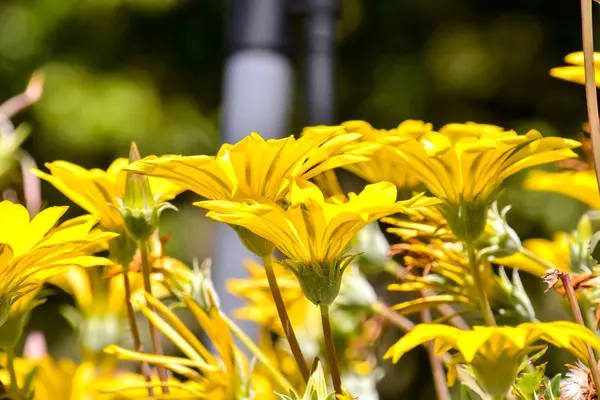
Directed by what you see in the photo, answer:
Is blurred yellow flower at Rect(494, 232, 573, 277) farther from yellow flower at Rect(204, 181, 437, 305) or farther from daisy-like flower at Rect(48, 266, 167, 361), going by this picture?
daisy-like flower at Rect(48, 266, 167, 361)

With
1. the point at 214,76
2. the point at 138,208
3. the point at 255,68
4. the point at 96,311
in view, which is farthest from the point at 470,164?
the point at 214,76

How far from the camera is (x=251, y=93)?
31.6 inches

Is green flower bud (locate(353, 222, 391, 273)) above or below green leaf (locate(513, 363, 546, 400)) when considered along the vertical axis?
above

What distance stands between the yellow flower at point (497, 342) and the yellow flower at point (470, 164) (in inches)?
2.4

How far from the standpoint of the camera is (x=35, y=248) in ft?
0.91

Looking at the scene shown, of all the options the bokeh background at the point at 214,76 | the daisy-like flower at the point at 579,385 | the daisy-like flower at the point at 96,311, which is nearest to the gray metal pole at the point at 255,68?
the daisy-like flower at the point at 96,311

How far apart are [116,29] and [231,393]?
9.41 ft

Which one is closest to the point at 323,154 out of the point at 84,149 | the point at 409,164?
the point at 409,164

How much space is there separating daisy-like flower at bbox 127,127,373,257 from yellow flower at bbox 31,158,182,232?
46mm

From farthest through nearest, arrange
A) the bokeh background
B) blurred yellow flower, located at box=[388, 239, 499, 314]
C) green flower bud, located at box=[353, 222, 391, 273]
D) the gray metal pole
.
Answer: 1. the bokeh background
2. the gray metal pole
3. green flower bud, located at box=[353, 222, 391, 273]
4. blurred yellow flower, located at box=[388, 239, 499, 314]

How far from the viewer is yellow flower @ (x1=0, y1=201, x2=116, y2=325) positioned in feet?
0.91

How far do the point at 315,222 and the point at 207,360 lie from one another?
0.26 feet

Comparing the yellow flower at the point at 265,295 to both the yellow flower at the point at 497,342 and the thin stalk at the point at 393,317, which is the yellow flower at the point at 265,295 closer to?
the thin stalk at the point at 393,317

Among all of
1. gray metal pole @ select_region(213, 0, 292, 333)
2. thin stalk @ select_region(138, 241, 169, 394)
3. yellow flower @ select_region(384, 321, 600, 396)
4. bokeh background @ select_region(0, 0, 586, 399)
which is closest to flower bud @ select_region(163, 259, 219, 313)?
thin stalk @ select_region(138, 241, 169, 394)
